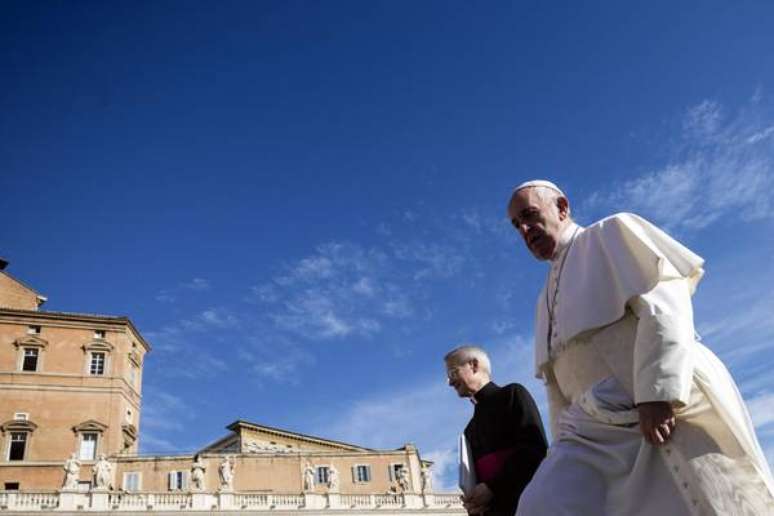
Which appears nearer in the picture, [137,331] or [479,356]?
[479,356]

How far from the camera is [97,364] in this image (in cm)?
4016

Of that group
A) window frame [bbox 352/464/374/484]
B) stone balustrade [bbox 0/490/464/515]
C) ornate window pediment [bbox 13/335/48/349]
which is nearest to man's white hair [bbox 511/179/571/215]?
stone balustrade [bbox 0/490/464/515]

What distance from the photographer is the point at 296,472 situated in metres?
39.7

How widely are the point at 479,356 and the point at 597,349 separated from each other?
165cm

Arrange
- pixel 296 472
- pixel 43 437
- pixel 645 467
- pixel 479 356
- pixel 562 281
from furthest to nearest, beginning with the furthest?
pixel 296 472, pixel 43 437, pixel 479 356, pixel 562 281, pixel 645 467

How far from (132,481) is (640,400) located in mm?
39083

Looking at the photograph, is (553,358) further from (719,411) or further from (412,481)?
(412,481)

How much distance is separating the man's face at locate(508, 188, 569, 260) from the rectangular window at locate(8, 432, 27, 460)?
40721mm

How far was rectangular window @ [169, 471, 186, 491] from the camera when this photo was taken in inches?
1462

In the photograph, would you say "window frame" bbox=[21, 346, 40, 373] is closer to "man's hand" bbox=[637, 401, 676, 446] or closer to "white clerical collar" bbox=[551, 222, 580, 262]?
"white clerical collar" bbox=[551, 222, 580, 262]

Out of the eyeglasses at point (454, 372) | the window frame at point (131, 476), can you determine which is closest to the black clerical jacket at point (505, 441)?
the eyeglasses at point (454, 372)

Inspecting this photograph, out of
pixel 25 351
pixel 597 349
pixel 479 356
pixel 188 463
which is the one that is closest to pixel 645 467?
pixel 597 349

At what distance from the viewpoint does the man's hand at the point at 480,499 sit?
153 inches

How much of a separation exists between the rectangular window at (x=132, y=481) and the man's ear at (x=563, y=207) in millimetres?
38147
